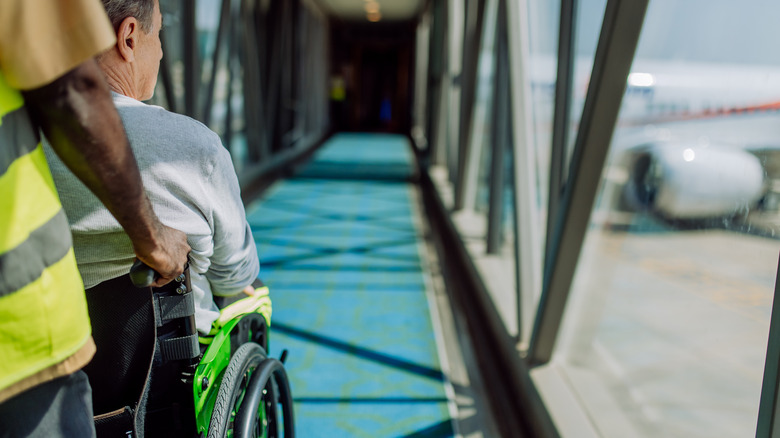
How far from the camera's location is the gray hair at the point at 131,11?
923 mm

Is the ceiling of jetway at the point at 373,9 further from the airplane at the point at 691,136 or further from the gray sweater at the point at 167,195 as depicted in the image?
the gray sweater at the point at 167,195

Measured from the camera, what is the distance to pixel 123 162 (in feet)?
2.45

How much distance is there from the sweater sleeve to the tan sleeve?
1.36 feet

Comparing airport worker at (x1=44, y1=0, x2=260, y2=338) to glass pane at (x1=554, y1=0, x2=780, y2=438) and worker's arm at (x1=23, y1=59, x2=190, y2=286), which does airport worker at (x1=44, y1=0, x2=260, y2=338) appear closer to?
worker's arm at (x1=23, y1=59, x2=190, y2=286)

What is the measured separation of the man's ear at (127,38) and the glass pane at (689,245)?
1308 millimetres

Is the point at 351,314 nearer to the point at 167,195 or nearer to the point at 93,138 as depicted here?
the point at 167,195

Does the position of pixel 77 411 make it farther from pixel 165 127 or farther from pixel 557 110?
pixel 557 110

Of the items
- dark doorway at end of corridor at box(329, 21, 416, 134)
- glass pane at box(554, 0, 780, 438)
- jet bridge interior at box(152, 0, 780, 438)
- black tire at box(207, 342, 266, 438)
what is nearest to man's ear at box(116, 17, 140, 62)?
black tire at box(207, 342, 266, 438)

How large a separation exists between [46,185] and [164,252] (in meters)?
0.24

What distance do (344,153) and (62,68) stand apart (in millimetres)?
12441

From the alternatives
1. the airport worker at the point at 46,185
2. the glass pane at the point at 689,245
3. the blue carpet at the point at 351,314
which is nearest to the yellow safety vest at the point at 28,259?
the airport worker at the point at 46,185

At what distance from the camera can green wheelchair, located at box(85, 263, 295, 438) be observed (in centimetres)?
99

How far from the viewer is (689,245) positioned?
14.2 ft

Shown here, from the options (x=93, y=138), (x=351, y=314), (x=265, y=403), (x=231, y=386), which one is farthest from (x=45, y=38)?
(x=351, y=314)
